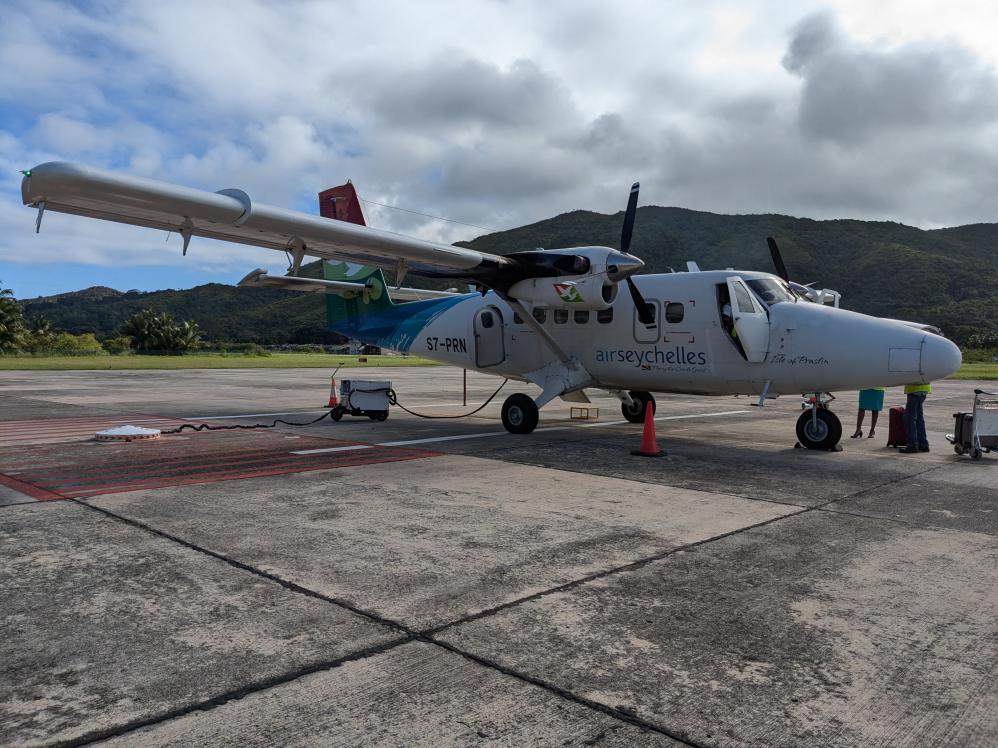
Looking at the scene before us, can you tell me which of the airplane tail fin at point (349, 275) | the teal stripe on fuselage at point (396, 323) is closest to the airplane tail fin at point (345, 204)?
the airplane tail fin at point (349, 275)

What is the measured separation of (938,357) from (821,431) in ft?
6.67

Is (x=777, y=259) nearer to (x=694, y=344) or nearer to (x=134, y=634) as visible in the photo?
(x=694, y=344)

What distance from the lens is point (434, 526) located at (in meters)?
5.83

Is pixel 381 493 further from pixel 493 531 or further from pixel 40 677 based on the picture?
pixel 40 677

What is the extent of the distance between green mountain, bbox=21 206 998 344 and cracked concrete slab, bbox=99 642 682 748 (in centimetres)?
9597

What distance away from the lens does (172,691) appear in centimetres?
296

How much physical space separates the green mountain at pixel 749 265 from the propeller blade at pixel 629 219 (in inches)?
3412

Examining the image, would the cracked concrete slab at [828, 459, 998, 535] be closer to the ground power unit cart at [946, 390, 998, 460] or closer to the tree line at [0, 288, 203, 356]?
the ground power unit cart at [946, 390, 998, 460]

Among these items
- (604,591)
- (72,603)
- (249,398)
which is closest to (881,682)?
(604,591)

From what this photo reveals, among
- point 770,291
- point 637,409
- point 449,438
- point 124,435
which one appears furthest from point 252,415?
point 770,291

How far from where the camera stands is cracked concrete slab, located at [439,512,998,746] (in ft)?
9.29

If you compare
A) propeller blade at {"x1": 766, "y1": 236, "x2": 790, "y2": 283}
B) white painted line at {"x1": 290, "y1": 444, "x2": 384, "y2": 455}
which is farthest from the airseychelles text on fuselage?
white painted line at {"x1": 290, "y1": 444, "x2": 384, "y2": 455}

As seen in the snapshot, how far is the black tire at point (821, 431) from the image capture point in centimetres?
1084

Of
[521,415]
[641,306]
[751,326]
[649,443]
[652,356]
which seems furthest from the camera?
[521,415]
